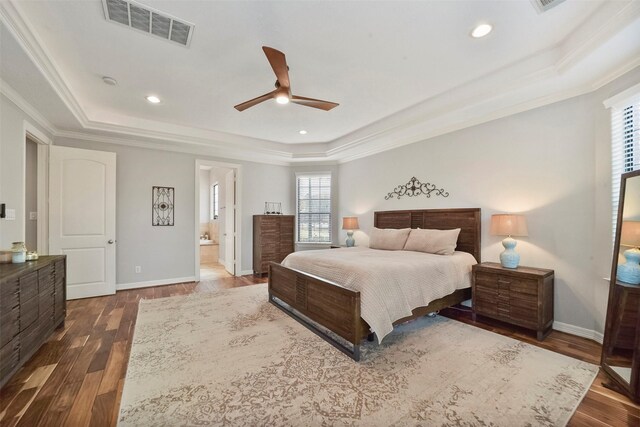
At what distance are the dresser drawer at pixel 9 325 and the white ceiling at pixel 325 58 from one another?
2.06m

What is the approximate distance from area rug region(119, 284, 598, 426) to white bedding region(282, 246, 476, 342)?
0.38 meters

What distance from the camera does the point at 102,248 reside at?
431 cm

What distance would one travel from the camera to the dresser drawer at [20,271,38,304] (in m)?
2.26

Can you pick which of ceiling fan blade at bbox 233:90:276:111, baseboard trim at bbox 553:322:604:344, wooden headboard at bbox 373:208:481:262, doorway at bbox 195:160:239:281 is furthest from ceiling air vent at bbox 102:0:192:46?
baseboard trim at bbox 553:322:604:344

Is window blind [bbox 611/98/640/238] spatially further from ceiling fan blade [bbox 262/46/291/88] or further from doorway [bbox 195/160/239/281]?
doorway [bbox 195/160/239/281]

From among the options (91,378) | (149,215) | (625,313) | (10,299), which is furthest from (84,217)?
(625,313)

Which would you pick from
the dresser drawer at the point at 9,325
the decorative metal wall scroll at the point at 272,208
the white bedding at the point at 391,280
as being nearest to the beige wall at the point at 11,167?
the dresser drawer at the point at 9,325

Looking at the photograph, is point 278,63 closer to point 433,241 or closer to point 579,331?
point 433,241

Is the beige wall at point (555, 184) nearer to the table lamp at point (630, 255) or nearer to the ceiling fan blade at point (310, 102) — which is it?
the table lamp at point (630, 255)

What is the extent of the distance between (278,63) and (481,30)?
173cm

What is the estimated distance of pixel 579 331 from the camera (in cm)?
286

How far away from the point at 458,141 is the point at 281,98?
109 inches

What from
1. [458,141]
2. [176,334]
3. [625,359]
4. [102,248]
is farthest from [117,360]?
[458,141]

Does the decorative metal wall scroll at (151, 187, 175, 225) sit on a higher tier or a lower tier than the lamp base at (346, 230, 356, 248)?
higher
